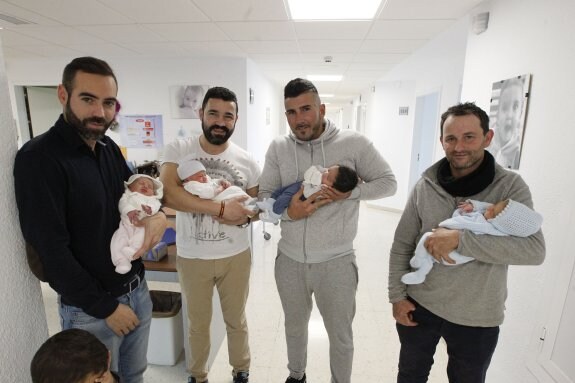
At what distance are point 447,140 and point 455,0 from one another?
1.84m

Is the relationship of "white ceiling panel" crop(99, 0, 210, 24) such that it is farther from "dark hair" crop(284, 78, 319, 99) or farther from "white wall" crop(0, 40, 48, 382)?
"white wall" crop(0, 40, 48, 382)

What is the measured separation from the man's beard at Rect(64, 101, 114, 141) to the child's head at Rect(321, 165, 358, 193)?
92cm

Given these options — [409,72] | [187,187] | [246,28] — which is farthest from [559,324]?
[409,72]

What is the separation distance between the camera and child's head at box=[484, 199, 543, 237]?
3.47ft

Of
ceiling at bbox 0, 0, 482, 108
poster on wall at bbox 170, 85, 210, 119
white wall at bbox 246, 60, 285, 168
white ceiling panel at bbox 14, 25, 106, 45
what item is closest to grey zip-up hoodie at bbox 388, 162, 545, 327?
ceiling at bbox 0, 0, 482, 108

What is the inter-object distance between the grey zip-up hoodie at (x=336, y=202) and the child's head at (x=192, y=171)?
0.41m

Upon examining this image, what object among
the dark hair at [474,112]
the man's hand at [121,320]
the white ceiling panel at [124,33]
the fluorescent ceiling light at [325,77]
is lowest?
the man's hand at [121,320]

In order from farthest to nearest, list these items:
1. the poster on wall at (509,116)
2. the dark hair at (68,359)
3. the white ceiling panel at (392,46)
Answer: the white ceiling panel at (392,46) → the poster on wall at (509,116) → the dark hair at (68,359)

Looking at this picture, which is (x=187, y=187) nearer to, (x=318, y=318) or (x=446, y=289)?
(x=446, y=289)

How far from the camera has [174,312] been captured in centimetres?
201

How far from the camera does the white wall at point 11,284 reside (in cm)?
91

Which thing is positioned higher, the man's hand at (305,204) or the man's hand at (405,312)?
the man's hand at (305,204)

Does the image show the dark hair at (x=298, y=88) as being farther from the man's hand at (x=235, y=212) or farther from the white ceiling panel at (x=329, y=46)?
the white ceiling panel at (x=329, y=46)

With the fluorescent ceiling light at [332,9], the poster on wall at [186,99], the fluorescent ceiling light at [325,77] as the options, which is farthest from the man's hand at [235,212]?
the fluorescent ceiling light at [325,77]
